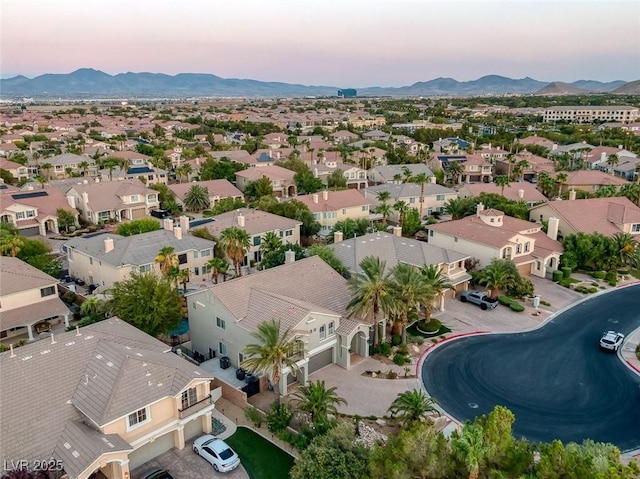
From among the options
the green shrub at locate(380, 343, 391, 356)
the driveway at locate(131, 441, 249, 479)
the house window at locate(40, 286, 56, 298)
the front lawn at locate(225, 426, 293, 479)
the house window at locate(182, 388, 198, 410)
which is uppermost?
the house window at locate(40, 286, 56, 298)

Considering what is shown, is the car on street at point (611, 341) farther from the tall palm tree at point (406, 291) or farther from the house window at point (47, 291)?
the house window at point (47, 291)

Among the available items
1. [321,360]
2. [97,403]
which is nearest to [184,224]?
[321,360]

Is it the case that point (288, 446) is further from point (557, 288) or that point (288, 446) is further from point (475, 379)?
point (557, 288)

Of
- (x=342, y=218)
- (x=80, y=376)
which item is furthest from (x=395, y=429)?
(x=342, y=218)

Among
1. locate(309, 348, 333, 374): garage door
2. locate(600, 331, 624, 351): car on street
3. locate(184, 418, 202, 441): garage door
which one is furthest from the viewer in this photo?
locate(600, 331, 624, 351): car on street

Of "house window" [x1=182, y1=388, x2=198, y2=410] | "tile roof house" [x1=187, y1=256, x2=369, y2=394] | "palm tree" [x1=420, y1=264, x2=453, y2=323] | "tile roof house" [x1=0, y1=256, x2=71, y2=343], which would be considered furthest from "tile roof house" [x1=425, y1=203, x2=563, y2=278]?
"tile roof house" [x1=0, y1=256, x2=71, y2=343]

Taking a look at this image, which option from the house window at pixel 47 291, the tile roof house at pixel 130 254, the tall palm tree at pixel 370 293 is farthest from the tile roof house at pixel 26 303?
the tall palm tree at pixel 370 293

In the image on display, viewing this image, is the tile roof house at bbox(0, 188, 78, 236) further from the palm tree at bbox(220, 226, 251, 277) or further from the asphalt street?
the asphalt street
